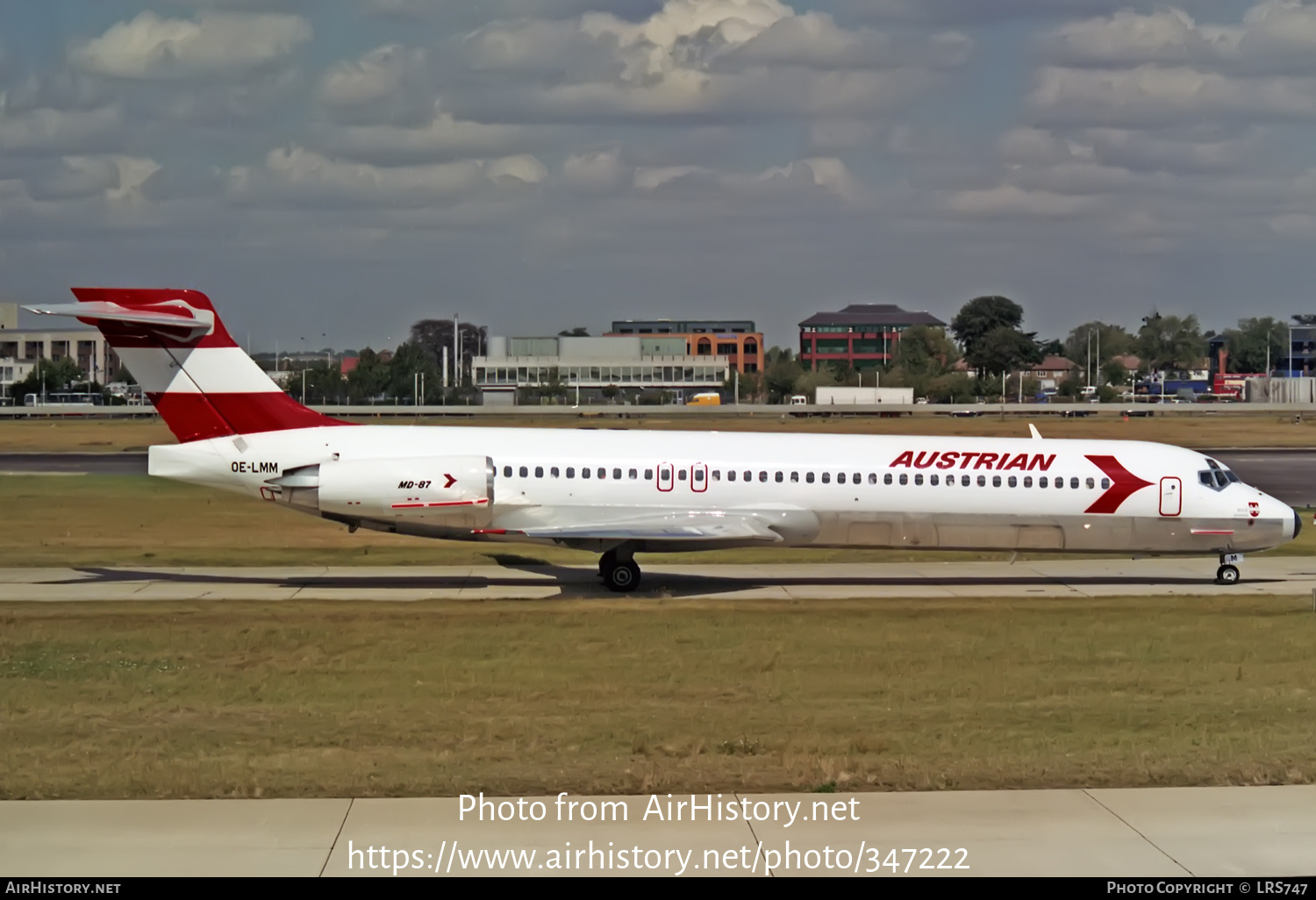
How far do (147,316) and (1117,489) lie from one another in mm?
17588

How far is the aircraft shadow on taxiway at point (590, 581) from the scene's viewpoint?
1056 inches

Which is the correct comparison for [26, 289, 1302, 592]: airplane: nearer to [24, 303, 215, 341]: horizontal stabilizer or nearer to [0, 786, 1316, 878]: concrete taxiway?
[24, 303, 215, 341]: horizontal stabilizer

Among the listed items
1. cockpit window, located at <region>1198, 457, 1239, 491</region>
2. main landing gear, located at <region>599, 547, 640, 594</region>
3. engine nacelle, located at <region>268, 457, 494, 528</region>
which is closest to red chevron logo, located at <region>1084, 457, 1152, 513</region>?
cockpit window, located at <region>1198, 457, 1239, 491</region>

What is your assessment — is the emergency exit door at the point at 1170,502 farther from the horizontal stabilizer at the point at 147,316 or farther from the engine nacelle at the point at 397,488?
the horizontal stabilizer at the point at 147,316

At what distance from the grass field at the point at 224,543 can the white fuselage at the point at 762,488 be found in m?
4.61

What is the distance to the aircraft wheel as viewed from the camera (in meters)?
26.3

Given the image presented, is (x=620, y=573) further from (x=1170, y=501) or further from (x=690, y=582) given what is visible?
(x=1170, y=501)

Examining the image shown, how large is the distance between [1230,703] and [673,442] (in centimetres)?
1310

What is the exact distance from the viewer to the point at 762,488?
26391 mm

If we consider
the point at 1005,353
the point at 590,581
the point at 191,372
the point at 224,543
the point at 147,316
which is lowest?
the point at 590,581

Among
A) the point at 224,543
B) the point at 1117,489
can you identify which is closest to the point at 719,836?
the point at 1117,489

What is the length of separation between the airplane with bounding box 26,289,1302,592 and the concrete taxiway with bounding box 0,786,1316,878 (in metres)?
14.9
